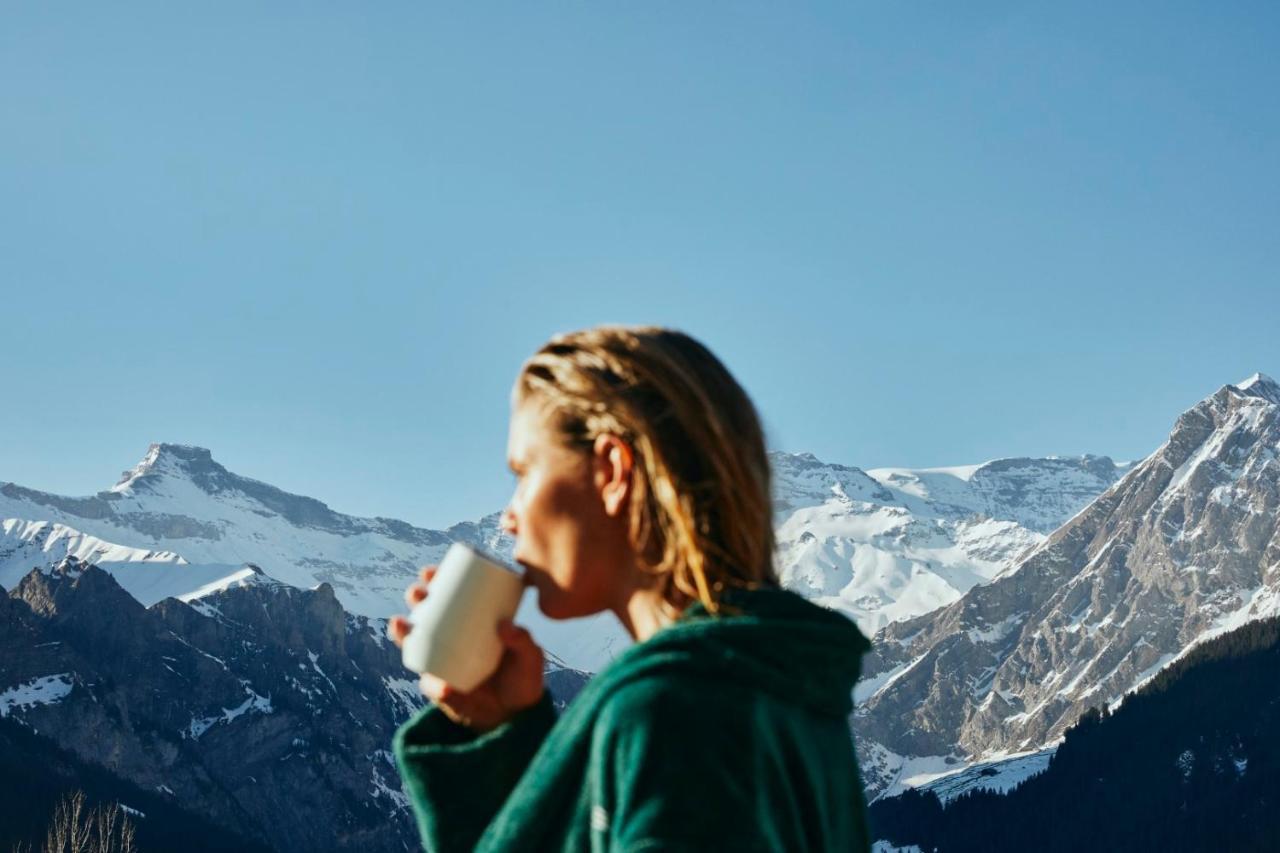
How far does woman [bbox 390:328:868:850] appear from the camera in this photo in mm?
2309

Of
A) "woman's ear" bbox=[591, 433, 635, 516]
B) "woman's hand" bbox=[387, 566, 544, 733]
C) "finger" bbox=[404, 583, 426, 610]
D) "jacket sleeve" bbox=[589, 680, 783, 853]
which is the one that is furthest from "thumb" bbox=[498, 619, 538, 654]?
"jacket sleeve" bbox=[589, 680, 783, 853]

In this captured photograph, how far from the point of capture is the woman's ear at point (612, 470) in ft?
9.14

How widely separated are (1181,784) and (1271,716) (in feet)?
49.5

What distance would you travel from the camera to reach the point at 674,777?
226 centimetres

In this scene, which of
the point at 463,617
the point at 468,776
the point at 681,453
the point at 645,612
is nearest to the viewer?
the point at 681,453

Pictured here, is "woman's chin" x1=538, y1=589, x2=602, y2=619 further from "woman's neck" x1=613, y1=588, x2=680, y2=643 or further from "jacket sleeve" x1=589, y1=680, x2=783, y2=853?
"jacket sleeve" x1=589, y1=680, x2=783, y2=853

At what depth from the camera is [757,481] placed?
111 inches

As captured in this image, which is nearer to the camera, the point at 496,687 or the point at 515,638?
the point at 515,638

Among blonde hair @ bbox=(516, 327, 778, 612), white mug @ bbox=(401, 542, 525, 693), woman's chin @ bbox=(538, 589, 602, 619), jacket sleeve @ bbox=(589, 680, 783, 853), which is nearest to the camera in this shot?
jacket sleeve @ bbox=(589, 680, 783, 853)

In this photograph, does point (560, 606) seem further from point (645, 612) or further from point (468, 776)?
point (468, 776)

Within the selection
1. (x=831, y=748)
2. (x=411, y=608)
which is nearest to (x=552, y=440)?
(x=411, y=608)

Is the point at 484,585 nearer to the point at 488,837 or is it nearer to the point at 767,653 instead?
the point at 488,837

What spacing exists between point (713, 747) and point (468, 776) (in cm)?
105

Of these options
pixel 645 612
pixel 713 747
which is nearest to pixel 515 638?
pixel 645 612
